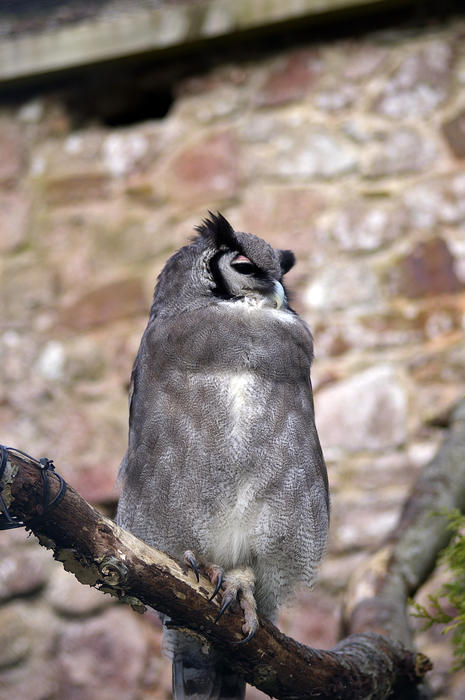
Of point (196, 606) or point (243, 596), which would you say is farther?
point (243, 596)

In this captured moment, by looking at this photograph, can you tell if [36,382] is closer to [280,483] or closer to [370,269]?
[370,269]

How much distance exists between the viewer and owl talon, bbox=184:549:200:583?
7.30 ft

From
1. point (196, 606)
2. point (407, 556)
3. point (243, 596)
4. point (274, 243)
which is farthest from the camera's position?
point (274, 243)

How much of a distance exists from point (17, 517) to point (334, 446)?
2.09m

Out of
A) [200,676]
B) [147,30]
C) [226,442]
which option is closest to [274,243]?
[147,30]

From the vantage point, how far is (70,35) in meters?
4.36

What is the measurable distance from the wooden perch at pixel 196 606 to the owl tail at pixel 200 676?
386 millimetres

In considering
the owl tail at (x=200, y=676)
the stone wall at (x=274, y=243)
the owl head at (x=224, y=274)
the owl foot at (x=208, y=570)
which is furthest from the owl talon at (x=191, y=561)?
the stone wall at (x=274, y=243)

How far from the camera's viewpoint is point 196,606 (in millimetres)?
2080

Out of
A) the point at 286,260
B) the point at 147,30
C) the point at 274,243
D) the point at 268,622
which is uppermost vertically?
the point at 147,30

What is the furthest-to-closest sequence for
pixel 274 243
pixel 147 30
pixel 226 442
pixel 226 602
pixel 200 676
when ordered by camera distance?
pixel 147 30 < pixel 274 243 < pixel 200 676 < pixel 226 442 < pixel 226 602

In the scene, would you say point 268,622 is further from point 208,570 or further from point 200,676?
point 200,676

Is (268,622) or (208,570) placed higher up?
(208,570)

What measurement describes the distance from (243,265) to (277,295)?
13 centimetres
